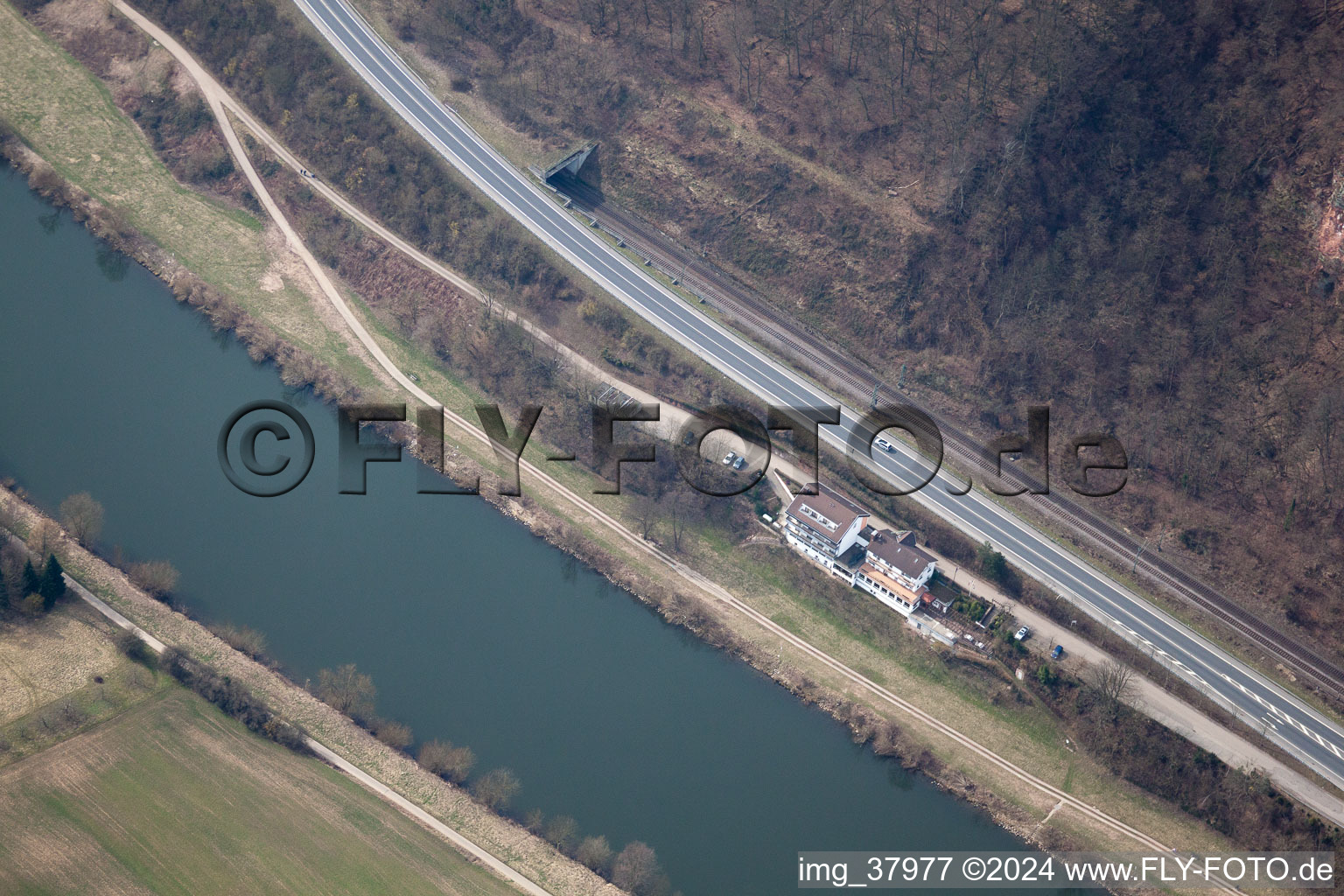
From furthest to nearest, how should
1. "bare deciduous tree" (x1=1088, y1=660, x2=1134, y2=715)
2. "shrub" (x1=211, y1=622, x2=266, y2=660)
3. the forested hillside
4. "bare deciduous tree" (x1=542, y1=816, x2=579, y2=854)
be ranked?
the forested hillside < "shrub" (x1=211, y1=622, x2=266, y2=660) < "bare deciduous tree" (x1=1088, y1=660, x2=1134, y2=715) < "bare deciduous tree" (x1=542, y1=816, x2=579, y2=854)

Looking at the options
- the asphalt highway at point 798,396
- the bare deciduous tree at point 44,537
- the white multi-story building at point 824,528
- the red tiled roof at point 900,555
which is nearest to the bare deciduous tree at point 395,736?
the bare deciduous tree at point 44,537

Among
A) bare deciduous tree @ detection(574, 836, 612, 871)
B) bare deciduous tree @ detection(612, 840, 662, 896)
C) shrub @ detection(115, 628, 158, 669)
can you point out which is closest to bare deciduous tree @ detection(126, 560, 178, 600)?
shrub @ detection(115, 628, 158, 669)

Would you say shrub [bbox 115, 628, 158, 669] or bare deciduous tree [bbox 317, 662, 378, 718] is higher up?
bare deciduous tree [bbox 317, 662, 378, 718]

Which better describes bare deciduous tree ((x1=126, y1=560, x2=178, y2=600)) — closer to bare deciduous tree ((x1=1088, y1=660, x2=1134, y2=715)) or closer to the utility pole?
bare deciduous tree ((x1=1088, y1=660, x2=1134, y2=715))

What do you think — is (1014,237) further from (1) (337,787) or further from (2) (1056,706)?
(1) (337,787)

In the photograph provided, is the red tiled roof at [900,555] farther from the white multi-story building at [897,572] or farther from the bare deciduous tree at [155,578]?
the bare deciduous tree at [155,578]

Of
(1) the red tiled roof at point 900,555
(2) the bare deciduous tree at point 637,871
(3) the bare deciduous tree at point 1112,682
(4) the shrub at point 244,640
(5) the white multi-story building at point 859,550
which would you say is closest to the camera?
(2) the bare deciduous tree at point 637,871

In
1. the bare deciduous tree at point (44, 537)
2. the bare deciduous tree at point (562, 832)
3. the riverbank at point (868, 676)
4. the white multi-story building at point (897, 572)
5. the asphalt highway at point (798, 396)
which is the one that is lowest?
the bare deciduous tree at point (44, 537)

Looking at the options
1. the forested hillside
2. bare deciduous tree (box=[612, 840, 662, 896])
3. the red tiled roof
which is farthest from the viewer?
the forested hillside
